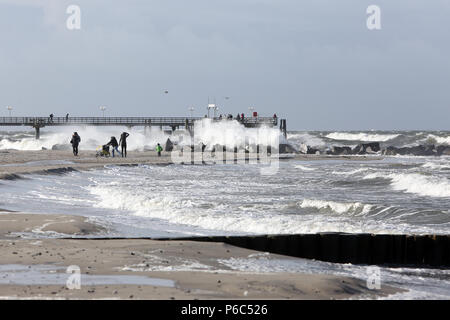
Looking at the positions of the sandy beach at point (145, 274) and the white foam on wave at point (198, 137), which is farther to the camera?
the white foam on wave at point (198, 137)

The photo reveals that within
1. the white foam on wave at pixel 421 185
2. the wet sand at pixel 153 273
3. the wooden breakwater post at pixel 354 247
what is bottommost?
the white foam on wave at pixel 421 185

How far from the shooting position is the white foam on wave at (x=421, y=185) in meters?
24.3

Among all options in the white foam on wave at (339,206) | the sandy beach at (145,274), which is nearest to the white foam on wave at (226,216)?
the white foam on wave at (339,206)

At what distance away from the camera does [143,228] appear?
45.4 ft

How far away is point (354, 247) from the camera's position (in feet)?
37.4

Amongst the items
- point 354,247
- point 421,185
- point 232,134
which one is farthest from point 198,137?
point 354,247

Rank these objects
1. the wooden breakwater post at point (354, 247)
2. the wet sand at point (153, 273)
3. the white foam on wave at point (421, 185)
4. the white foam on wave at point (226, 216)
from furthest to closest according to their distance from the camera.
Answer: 1. the white foam on wave at point (421, 185)
2. the white foam on wave at point (226, 216)
3. the wooden breakwater post at point (354, 247)
4. the wet sand at point (153, 273)

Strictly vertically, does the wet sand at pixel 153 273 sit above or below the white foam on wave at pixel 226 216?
above

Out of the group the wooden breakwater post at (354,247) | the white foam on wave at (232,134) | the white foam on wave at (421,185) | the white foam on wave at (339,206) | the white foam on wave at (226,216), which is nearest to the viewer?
the wooden breakwater post at (354,247)

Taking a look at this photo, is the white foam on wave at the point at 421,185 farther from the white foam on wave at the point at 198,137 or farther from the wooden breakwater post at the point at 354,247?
the white foam on wave at the point at 198,137

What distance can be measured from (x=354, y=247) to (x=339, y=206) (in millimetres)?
7333

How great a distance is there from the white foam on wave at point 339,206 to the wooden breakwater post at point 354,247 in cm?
645
